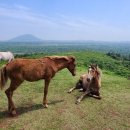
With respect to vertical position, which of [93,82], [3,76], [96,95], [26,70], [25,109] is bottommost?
[25,109]

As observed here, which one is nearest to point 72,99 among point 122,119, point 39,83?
point 122,119

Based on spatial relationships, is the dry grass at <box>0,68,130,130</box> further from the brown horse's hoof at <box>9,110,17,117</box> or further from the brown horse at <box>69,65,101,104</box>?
the brown horse at <box>69,65,101,104</box>

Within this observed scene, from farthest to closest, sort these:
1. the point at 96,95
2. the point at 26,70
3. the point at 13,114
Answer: the point at 96,95 < the point at 26,70 < the point at 13,114

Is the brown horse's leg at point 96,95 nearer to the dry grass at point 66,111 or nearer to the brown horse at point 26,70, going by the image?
the dry grass at point 66,111

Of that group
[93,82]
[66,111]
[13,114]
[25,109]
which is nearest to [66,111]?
[66,111]

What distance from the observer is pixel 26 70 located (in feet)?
28.3

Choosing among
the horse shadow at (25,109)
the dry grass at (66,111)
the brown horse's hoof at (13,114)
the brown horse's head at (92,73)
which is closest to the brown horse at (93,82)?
the brown horse's head at (92,73)

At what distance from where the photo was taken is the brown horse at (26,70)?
27.7ft

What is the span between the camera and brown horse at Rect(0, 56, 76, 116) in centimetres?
845

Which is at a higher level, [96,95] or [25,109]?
[96,95]

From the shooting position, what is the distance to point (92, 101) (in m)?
10.0

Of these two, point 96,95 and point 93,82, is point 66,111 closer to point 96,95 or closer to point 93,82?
point 96,95

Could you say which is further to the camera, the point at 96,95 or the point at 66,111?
the point at 96,95

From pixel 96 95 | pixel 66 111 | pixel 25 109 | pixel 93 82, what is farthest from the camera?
pixel 93 82
